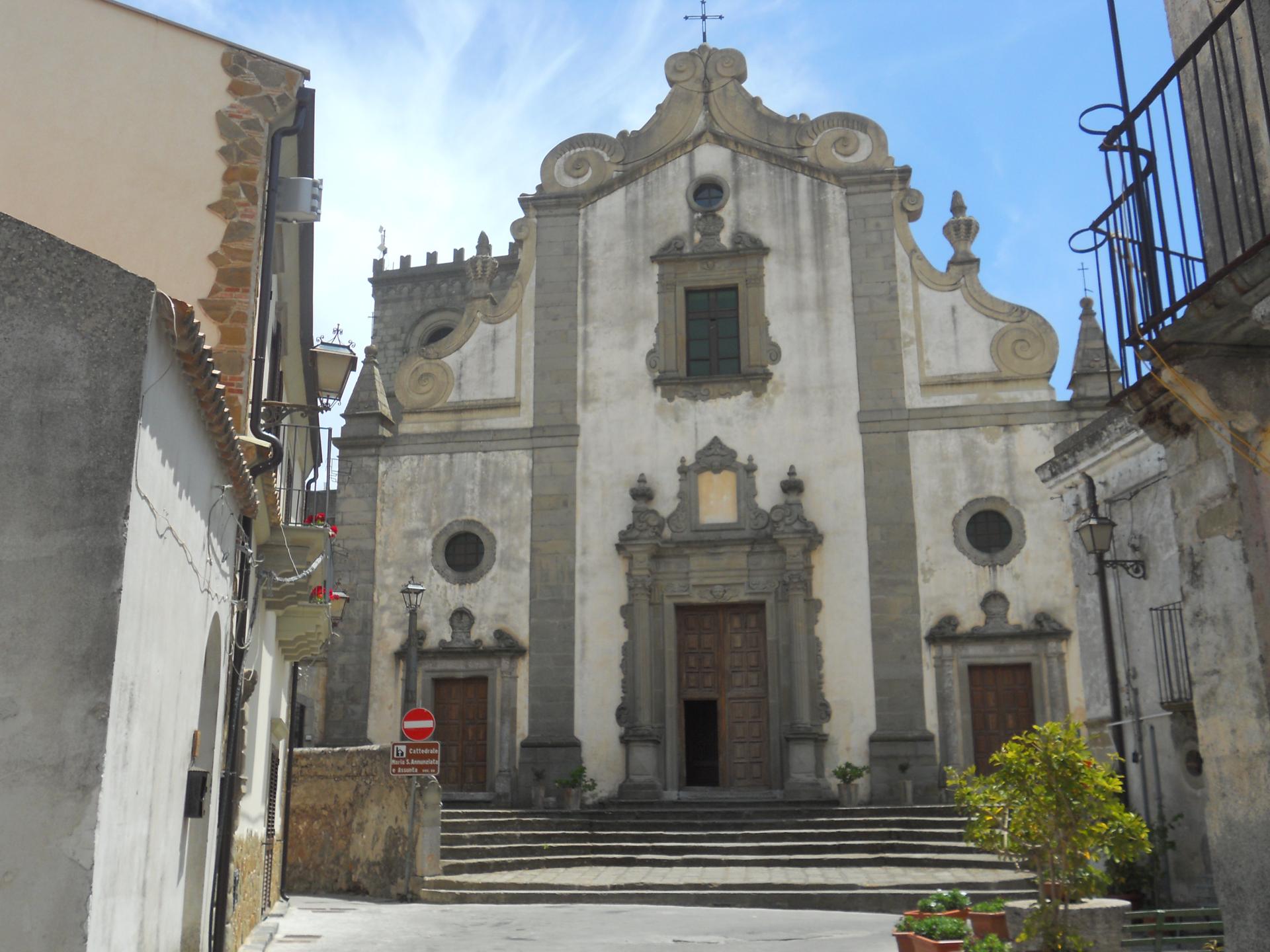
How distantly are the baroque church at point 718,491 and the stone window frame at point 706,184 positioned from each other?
0.06 m

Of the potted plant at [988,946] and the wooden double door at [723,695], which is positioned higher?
the wooden double door at [723,695]

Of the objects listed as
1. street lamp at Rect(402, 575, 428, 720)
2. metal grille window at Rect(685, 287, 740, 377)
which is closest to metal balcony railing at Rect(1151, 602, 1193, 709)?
street lamp at Rect(402, 575, 428, 720)

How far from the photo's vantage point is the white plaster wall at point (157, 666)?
217 inches

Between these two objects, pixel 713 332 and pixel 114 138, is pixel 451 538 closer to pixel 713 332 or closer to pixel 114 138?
pixel 713 332

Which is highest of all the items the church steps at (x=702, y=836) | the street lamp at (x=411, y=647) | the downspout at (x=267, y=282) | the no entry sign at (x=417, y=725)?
the downspout at (x=267, y=282)

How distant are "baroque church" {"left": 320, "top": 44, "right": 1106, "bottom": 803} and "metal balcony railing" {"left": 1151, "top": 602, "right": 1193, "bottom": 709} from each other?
6803 mm

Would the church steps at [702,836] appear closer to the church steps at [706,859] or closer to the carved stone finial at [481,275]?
the church steps at [706,859]

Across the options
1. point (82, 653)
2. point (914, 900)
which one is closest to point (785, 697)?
point (914, 900)

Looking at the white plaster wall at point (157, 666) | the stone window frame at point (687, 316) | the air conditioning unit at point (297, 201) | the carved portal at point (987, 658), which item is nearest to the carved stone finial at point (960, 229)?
the stone window frame at point (687, 316)

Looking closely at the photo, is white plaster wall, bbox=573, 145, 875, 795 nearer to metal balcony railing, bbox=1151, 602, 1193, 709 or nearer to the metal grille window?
the metal grille window

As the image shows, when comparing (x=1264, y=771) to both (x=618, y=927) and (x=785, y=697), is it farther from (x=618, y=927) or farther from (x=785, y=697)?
(x=785, y=697)

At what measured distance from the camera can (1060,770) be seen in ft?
28.2

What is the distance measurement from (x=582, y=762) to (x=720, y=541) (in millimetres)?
4415

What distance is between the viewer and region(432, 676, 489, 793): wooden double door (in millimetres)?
22281
